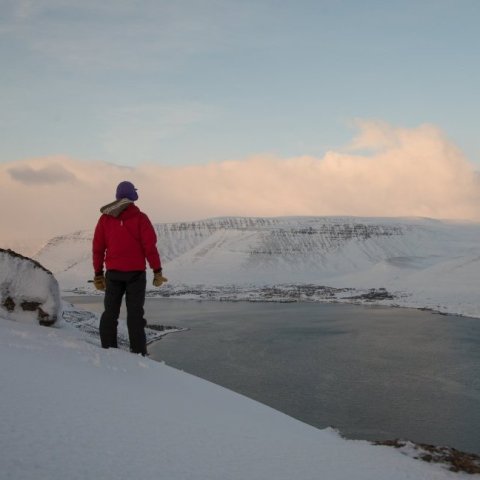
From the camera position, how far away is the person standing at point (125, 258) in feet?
19.0

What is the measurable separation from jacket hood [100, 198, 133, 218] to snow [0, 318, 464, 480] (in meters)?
1.48

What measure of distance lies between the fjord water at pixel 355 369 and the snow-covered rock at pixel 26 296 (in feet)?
30.2

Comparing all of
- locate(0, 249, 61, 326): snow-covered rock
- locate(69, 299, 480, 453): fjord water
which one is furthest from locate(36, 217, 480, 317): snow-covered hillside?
locate(0, 249, 61, 326): snow-covered rock

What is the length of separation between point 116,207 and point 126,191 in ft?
0.78

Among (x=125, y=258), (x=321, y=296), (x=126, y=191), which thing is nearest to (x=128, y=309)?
(x=125, y=258)

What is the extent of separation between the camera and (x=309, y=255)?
419 feet

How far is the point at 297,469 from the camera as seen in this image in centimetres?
314

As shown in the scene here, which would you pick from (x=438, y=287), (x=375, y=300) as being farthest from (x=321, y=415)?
(x=438, y=287)

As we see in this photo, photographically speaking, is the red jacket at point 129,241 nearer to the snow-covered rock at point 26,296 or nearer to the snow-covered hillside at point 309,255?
the snow-covered rock at point 26,296

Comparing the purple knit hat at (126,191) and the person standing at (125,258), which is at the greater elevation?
the purple knit hat at (126,191)

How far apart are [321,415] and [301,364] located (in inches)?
324

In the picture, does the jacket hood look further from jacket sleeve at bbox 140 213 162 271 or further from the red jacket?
jacket sleeve at bbox 140 213 162 271

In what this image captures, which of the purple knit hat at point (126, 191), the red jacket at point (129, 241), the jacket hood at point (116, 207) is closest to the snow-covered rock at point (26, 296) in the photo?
the red jacket at point (129, 241)

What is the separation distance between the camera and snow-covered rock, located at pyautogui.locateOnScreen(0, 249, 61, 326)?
22.8 feet
